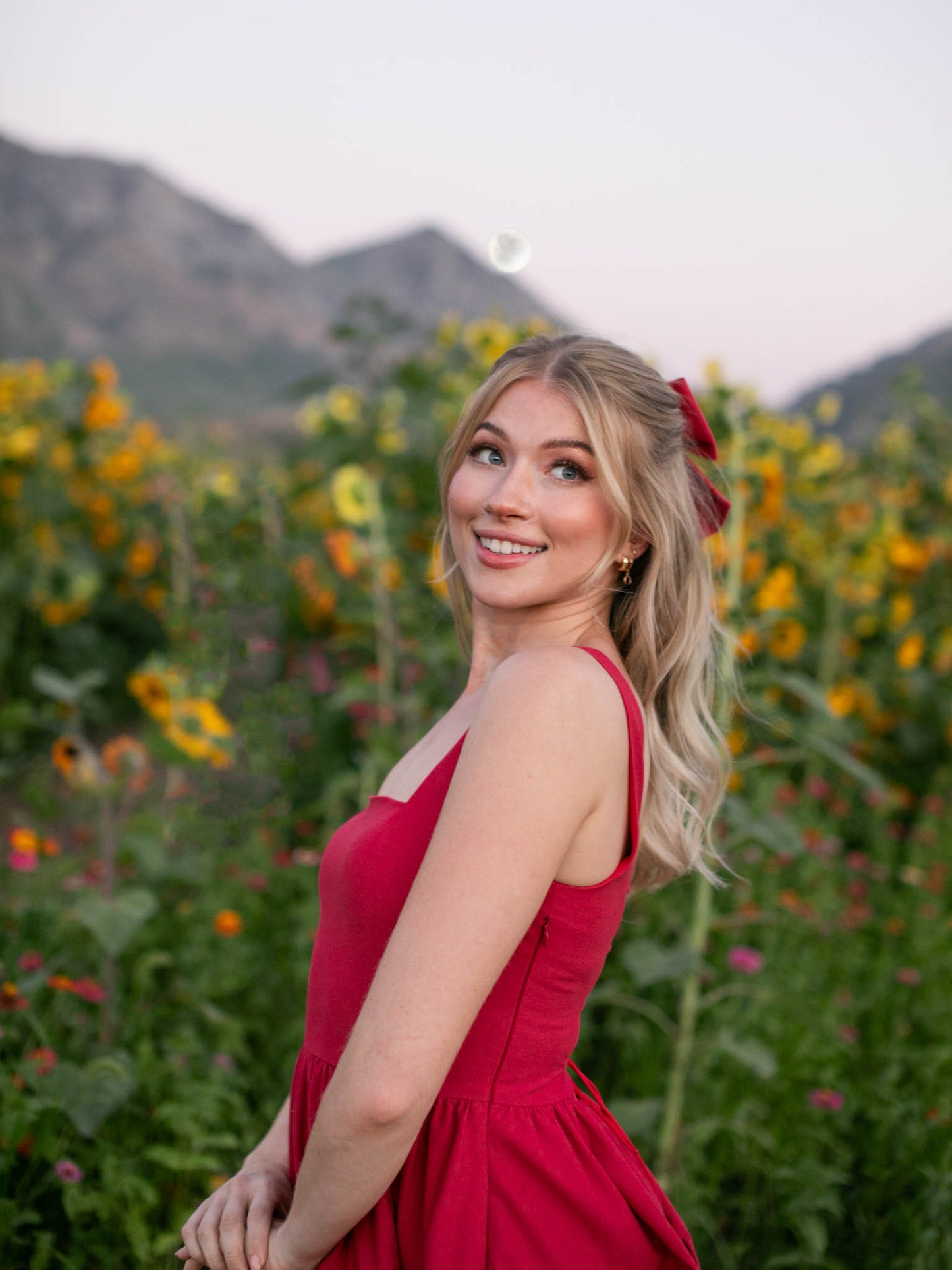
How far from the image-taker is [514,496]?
105 centimetres

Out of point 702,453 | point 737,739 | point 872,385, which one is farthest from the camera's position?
point 872,385

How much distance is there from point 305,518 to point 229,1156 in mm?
3798

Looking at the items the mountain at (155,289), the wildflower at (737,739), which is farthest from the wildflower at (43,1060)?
the mountain at (155,289)

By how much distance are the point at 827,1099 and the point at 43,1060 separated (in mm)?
1423

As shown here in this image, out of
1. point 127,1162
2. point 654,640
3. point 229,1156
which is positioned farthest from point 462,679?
point 654,640

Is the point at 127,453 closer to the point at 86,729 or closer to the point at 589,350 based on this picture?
the point at 86,729

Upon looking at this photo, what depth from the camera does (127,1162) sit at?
1.64m

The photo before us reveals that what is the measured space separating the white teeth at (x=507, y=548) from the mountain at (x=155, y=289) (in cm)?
1001

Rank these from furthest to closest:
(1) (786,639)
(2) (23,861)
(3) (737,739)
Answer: (1) (786,639) < (3) (737,739) < (2) (23,861)

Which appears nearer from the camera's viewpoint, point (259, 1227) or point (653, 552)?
point (259, 1227)

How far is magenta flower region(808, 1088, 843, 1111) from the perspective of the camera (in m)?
1.94

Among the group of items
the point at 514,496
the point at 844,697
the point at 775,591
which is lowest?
the point at 844,697

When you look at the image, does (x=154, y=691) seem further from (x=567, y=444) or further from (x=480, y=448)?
(x=567, y=444)

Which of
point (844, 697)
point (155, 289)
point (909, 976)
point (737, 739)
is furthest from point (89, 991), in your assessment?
point (155, 289)
